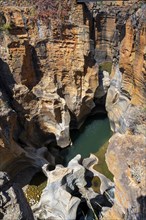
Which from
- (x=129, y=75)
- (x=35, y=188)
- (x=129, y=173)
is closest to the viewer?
(x=129, y=173)

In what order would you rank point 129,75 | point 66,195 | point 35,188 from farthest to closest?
point 129,75 < point 35,188 < point 66,195

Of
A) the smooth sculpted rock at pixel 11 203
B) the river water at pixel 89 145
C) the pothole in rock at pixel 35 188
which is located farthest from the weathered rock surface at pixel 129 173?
the pothole in rock at pixel 35 188

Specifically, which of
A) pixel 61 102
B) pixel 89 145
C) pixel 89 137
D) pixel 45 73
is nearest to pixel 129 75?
pixel 61 102

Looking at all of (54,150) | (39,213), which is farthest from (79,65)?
(39,213)

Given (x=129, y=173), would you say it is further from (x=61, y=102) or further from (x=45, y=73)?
(x=45, y=73)

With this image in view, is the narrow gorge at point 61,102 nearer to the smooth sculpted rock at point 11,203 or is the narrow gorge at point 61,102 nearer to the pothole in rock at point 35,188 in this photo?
the pothole in rock at point 35,188

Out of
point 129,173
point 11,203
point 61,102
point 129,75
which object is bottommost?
point 61,102
